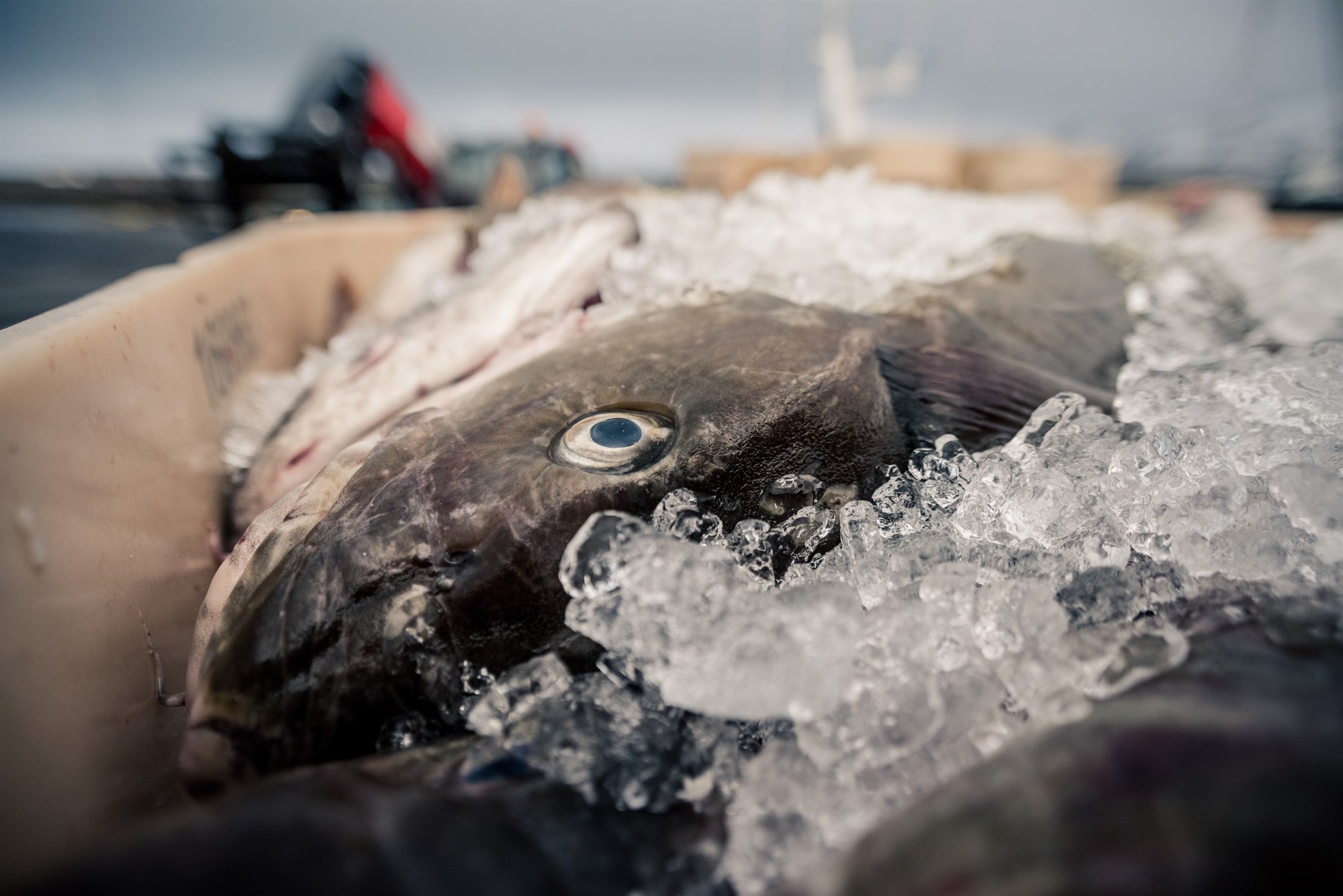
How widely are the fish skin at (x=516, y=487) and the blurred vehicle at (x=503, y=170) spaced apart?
3658mm

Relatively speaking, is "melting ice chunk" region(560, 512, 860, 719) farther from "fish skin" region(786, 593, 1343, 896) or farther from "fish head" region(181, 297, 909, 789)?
"fish skin" region(786, 593, 1343, 896)

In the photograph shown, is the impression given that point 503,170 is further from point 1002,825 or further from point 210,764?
point 1002,825

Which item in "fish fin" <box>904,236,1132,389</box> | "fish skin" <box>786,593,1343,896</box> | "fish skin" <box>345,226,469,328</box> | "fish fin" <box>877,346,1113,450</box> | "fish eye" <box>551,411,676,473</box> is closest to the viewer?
"fish skin" <box>786,593,1343,896</box>

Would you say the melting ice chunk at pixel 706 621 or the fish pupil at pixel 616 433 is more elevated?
the fish pupil at pixel 616 433

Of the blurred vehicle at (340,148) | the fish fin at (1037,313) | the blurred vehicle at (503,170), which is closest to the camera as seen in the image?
the fish fin at (1037,313)

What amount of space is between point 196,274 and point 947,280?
Answer: 2303mm

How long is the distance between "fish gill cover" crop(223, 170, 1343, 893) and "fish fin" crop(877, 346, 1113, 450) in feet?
0.22

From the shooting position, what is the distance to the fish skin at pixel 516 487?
104cm

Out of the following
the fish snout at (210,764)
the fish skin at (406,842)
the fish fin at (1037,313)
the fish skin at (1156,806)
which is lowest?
the fish snout at (210,764)

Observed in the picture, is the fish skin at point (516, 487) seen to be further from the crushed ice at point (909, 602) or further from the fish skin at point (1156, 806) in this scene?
the fish skin at point (1156, 806)

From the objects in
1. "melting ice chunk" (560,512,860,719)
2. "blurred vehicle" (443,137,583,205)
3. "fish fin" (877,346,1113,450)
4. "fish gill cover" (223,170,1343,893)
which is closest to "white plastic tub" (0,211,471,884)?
"fish gill cover" (223,170,1343,893)

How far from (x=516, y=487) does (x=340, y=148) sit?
7.53 metres

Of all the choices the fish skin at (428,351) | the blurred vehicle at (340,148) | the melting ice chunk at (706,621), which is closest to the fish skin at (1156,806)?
the melting ice chunk at (706,621)

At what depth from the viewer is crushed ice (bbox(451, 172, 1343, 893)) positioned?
91 centimetres
